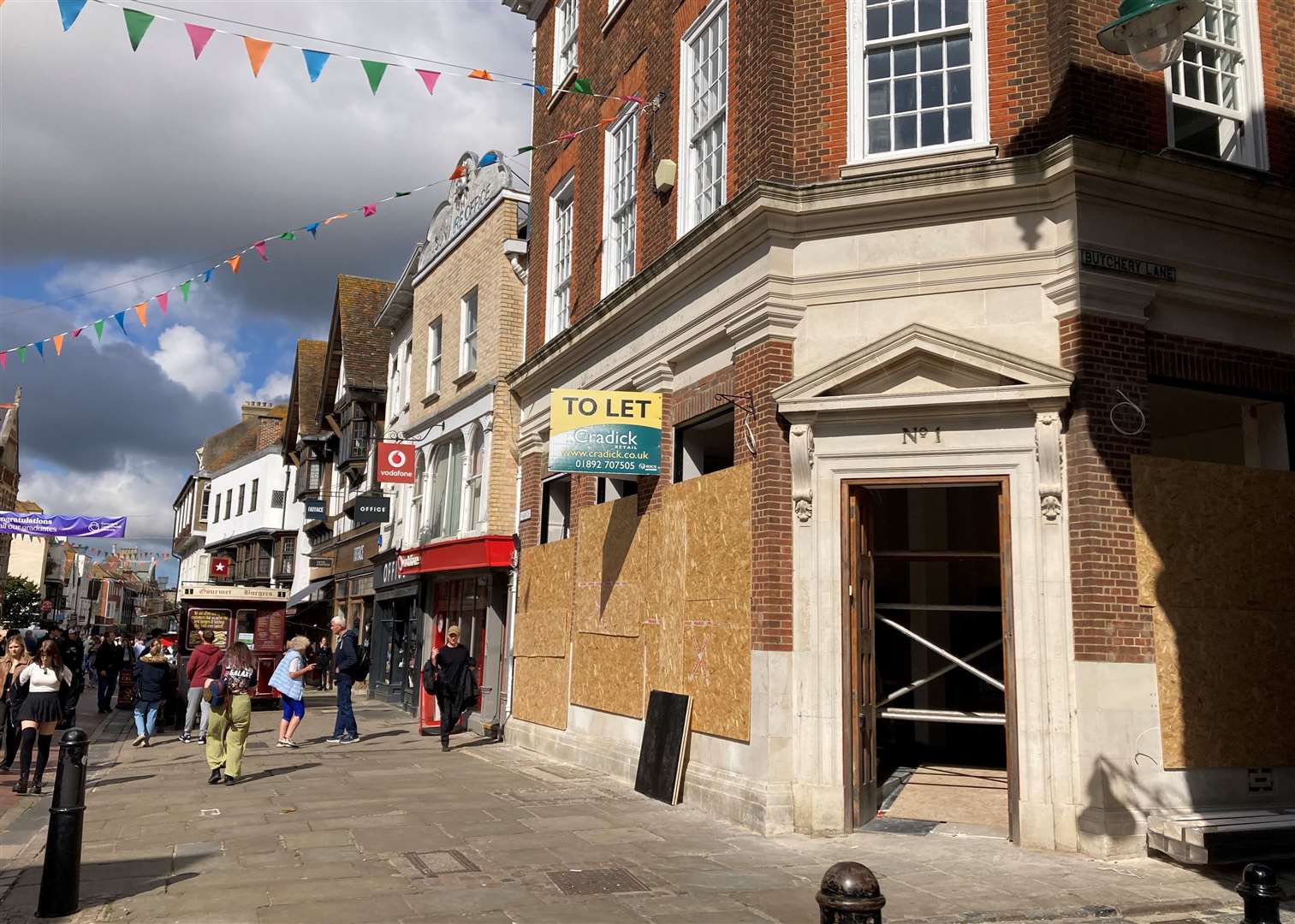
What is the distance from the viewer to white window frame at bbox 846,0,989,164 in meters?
9.92

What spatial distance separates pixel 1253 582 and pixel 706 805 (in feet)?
17.8

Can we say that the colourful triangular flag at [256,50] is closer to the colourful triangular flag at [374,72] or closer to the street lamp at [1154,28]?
the colourful triangular flag at [374,72]

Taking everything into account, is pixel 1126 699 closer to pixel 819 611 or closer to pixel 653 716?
pixel 819 611

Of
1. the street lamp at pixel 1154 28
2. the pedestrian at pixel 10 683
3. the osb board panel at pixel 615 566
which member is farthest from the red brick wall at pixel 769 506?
the pedestrian at pixel 10 683

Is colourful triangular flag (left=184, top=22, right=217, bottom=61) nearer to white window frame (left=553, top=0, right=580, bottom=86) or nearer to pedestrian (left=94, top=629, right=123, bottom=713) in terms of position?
white window frame (left=553, top=0, right=580, bottom=86)

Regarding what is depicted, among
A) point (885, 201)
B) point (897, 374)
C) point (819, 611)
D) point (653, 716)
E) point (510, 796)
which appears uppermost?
point (885, 201)

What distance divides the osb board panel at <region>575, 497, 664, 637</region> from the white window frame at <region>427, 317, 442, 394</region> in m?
9.28

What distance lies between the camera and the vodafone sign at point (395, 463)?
22078 mm

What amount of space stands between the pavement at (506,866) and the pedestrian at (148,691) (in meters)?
4.13

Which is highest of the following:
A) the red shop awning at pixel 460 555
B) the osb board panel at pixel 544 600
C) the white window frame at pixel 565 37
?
the white window frame at pixel 565 37

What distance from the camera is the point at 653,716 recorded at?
1171cm

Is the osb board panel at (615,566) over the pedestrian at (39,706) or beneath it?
over

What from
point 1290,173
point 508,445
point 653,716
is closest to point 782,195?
point 1290,173

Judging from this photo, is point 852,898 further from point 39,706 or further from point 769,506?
point 39,706
